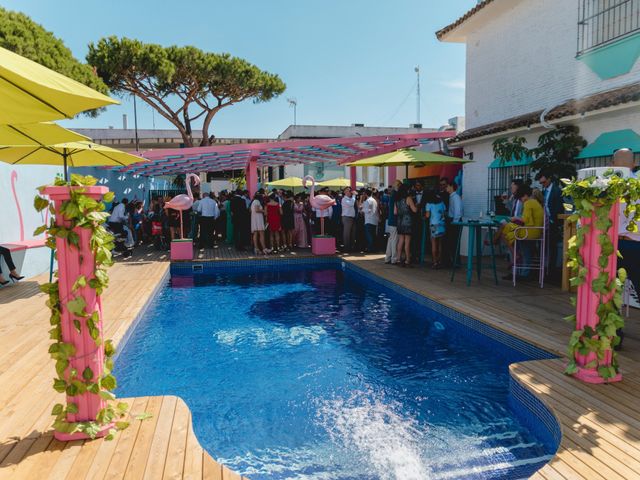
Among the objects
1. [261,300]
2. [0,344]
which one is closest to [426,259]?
[261,300]

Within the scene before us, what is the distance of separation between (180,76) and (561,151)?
2255 cm

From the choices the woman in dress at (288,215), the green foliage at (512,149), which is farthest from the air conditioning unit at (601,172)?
the woman in dress at (288,215)

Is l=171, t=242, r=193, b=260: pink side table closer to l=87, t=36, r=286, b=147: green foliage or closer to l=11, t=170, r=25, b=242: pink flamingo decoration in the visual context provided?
l=11, t=170, r=25, b=242: pink flamingo decoration

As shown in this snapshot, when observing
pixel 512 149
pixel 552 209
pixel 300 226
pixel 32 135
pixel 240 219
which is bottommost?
pixel 300 226

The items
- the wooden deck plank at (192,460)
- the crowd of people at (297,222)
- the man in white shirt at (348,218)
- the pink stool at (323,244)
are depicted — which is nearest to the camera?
the wooden deck plank at (192,460)

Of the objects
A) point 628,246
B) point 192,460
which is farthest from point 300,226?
point 192,460

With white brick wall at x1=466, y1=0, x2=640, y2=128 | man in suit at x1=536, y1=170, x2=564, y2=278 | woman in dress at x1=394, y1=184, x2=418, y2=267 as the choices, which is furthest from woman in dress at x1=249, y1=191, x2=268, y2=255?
man in suit at x1=536, y1=170, x2=564, y2=278

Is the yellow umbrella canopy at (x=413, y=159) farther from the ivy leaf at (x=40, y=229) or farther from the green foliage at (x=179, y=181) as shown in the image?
the green foliage at (x=179, y=181)

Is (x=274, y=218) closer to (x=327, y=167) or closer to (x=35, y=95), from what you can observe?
(x=35, y=95)

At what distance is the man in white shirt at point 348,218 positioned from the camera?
40.8 feet

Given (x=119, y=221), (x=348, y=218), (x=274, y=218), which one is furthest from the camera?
(x=119, y=221)

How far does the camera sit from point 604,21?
8672 mm

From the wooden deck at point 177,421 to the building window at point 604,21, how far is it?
5.05 m

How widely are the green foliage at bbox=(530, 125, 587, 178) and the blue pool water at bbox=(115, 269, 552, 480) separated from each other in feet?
11.5
